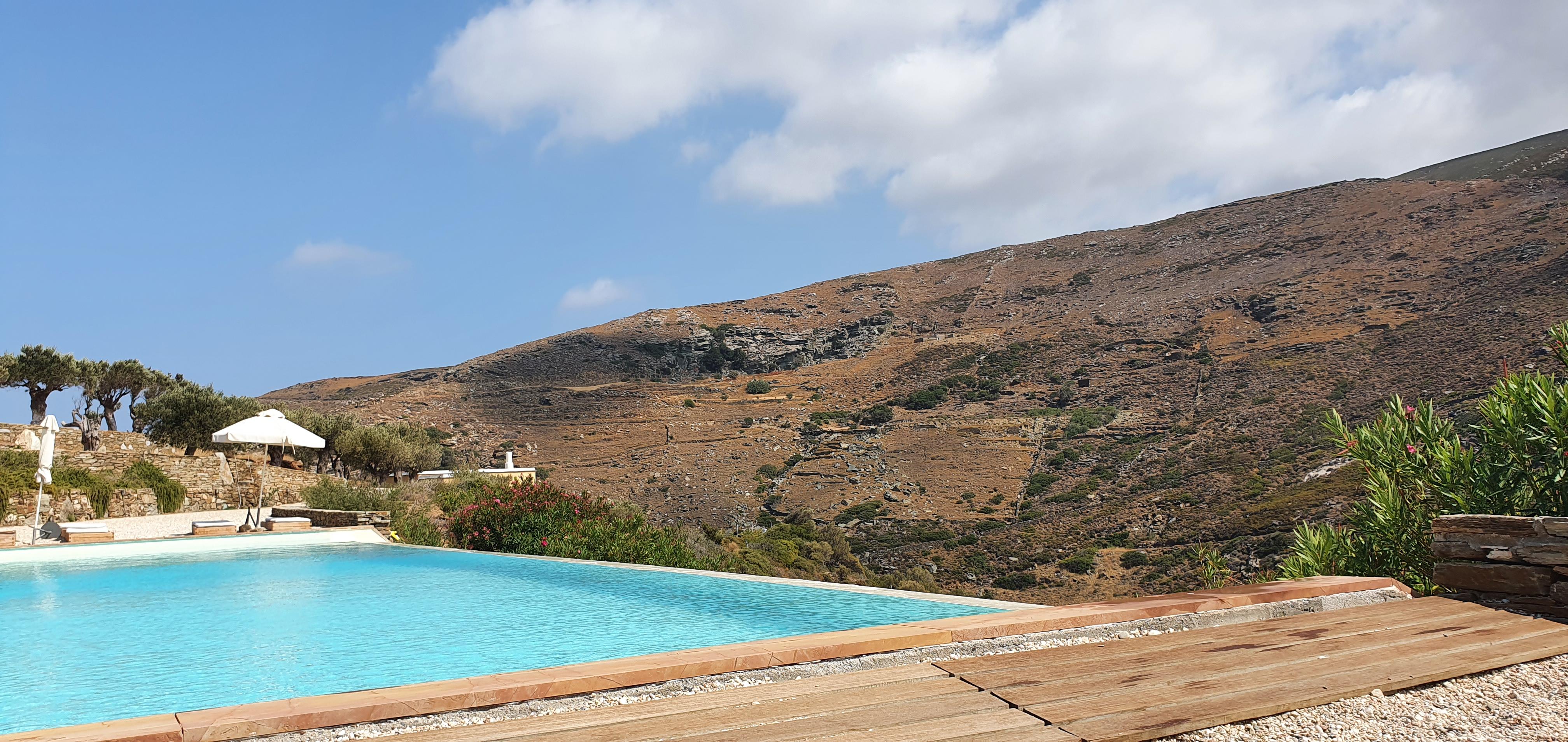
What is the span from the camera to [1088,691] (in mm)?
2631

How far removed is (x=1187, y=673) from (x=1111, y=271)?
186ft

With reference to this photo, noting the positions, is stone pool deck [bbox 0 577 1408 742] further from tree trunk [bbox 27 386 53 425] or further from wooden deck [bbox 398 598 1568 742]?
tree trunk [bbox 27 386 53 425]

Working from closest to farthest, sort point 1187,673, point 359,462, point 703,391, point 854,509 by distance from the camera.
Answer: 1. point 1187,673
2. point 359,462
3. point 854,509
4. point 703,391

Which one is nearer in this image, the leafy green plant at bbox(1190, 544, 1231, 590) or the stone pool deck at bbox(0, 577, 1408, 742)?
the stone pool deck at bbox(0, 577, 1408, 742)

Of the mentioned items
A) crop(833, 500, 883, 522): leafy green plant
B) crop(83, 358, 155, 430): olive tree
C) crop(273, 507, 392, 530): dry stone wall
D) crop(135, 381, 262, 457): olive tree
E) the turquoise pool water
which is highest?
crop(83, 358, 155, 430): olive tree

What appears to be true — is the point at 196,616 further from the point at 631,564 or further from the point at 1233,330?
the point at 1233,330

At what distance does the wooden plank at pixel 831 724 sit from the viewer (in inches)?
86.4

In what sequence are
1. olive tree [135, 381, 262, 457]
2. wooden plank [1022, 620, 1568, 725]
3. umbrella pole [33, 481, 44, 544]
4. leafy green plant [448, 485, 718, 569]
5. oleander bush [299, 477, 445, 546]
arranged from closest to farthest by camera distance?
wooden plank [1022, 620, 1568, 725] < leafy green plant [448, 485, 718, 569] < umbrella pole [33, 481, 44, 544] < oleander bush [299, 477, 445, 546] < olive tree [135, 381, 262, 457]

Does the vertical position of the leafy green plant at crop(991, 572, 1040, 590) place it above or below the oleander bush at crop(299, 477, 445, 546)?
below

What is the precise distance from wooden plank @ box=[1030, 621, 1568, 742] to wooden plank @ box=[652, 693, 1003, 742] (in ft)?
0.70

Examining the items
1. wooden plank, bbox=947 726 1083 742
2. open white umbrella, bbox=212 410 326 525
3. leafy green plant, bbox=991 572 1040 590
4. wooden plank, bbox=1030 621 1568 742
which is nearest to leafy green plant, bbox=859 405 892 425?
leafy green plant, bbox=991 572 1040 590

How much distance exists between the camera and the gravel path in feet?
8.13

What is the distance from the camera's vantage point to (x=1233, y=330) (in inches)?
1628

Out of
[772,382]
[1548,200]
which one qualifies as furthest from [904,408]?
[1548,200]
